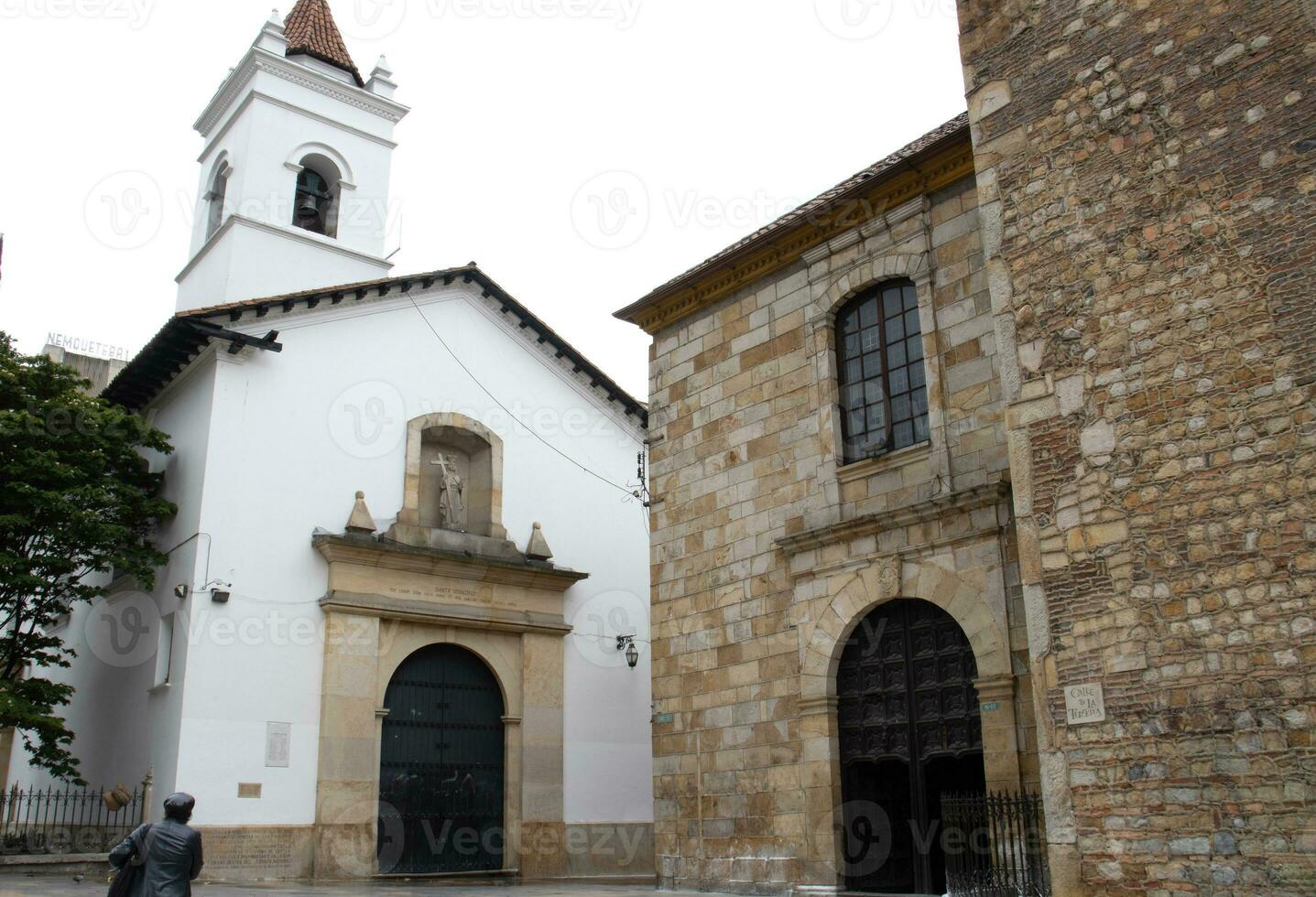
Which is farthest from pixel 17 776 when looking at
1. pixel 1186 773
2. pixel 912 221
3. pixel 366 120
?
pixel 1186 773

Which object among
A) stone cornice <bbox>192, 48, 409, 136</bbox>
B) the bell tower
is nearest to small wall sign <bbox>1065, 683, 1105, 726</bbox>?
the bell tower

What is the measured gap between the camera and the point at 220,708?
13.4 metres

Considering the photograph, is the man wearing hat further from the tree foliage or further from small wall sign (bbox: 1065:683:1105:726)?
the tree foliage

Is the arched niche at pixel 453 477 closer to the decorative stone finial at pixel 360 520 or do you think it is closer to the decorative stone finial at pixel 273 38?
the decorative stone finial at pixel 360 520

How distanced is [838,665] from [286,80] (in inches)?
608

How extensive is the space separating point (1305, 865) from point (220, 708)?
11227 mm

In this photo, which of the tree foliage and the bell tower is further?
the bell tower

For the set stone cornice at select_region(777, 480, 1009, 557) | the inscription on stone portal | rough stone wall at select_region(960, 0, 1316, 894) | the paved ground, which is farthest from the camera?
the inscription on stone portal

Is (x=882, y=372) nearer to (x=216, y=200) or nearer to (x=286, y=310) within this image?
(x=286, y=310)

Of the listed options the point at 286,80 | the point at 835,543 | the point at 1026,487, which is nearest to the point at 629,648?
the point at 835,543

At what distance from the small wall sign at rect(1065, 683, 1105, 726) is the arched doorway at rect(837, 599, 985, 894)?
7.35ft

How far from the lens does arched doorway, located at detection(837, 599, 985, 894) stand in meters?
9.95

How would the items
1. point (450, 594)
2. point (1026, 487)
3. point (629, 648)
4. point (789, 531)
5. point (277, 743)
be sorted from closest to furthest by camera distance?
1. point (1026, 487)
2. point (789, 531)
3. point (277, 743)
4. point (450, 594)
5. point (629, 648)

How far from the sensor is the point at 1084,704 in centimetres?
743
